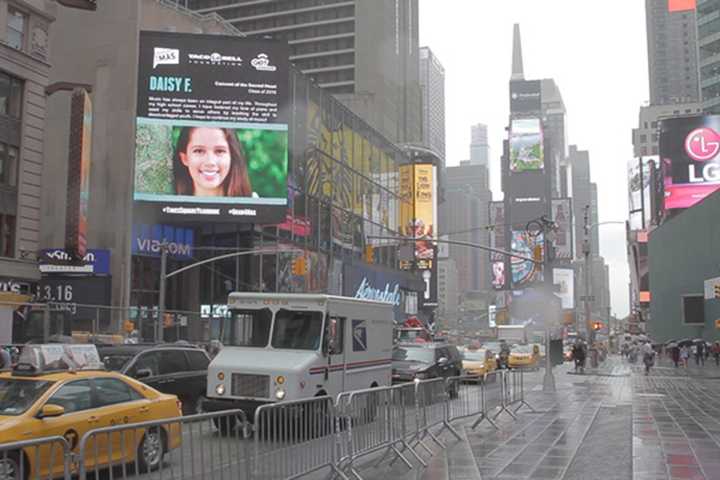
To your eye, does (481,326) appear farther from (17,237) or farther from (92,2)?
(92,2)

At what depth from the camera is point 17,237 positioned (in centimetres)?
3500

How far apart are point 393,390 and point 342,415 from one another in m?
1.50

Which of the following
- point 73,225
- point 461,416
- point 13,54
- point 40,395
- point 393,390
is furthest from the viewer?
point 73,225

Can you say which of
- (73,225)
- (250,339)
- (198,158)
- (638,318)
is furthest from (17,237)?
(638,318)

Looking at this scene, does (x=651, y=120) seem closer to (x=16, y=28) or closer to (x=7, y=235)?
(x=16, y=28)

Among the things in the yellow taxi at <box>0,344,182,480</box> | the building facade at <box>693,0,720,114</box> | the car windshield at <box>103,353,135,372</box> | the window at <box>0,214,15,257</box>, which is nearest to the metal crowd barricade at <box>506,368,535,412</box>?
the car windshield at <box>103,353,135,372</box>

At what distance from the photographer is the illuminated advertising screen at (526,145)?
168 meters

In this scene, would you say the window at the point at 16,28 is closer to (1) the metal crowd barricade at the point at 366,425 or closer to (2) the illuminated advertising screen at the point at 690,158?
(1) the metal crowd barricade at the point at 366,425

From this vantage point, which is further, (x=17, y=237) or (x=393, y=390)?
(x=17, y=237)

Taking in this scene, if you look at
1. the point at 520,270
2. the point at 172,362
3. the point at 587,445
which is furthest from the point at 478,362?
the point at 520,270

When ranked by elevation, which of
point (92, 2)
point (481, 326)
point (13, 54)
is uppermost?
point (13, 54)

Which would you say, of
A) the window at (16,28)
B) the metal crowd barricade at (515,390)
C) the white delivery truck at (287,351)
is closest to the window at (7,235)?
the window at (16,28)

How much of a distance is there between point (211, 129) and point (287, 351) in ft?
114

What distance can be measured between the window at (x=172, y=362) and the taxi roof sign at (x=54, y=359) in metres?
3.66
